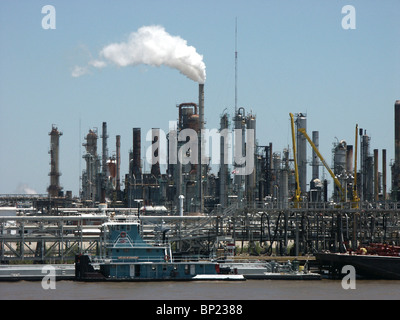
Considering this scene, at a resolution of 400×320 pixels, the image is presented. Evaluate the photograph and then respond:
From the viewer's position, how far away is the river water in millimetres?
54781

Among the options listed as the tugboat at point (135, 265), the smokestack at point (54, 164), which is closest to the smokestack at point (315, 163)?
the smokestack at point (54, 164)

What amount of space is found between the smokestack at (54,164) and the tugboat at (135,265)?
6234 cm

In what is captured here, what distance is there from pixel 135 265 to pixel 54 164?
6477 cm

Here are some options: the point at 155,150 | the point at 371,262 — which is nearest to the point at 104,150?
the point at 155,150

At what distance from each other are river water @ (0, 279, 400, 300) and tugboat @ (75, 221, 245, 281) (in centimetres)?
104

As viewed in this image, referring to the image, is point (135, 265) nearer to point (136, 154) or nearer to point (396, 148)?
point (136, 154)

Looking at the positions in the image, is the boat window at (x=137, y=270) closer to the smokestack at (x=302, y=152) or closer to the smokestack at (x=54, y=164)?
the smokestack at (x=302, y=152)

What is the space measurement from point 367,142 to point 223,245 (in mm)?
47778

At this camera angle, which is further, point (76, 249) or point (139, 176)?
point (139, 176)

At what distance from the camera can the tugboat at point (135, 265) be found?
63.9m

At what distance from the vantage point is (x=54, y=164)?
127 metres

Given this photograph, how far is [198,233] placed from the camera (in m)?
78.0
